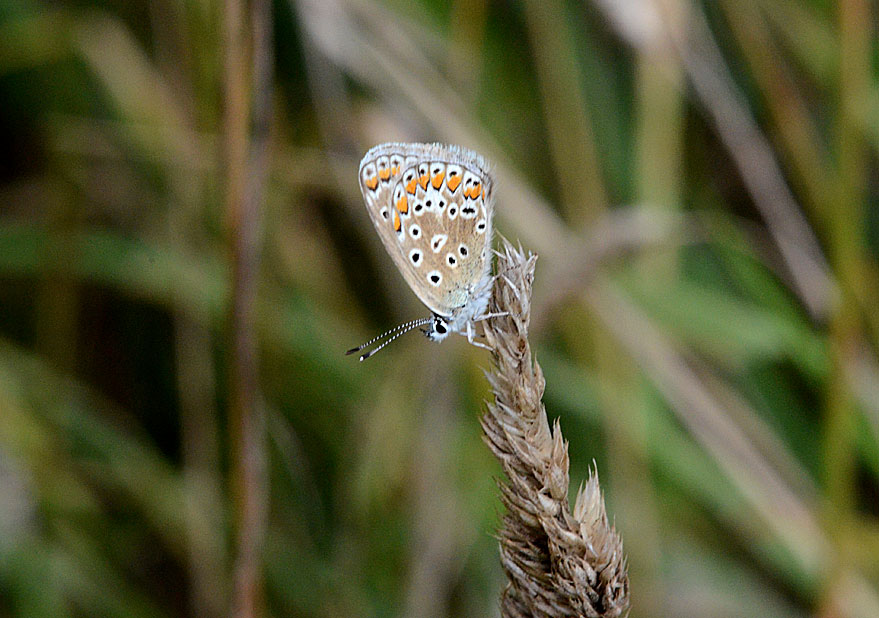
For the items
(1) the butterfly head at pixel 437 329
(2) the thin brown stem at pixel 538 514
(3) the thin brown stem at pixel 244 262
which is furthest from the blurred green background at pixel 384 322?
(2) the thin brown stem at pixel 538 514

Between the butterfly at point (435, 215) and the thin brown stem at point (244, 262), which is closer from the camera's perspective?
the thin brown stem at point (244, 262)

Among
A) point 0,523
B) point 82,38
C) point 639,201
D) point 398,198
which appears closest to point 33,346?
point 0,523

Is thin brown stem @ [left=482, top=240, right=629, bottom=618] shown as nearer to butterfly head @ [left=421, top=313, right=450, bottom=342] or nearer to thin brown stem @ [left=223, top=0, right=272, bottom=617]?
thin brown stem @ [left=223, top=0, right=272, bottom=617]

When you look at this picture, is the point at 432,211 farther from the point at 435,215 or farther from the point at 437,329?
the point at 437,329

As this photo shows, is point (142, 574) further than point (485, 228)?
Yes

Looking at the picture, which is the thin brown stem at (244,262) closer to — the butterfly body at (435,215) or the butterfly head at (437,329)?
the butterfly body at (435,215)

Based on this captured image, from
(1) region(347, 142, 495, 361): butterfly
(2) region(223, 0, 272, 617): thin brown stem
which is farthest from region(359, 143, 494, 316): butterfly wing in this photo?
(2) region(223, 0, 272, 617): thin brown stem

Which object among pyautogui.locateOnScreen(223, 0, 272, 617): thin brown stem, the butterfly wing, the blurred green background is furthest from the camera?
the blurred green background

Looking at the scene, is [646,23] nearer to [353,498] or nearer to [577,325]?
[577,325]
